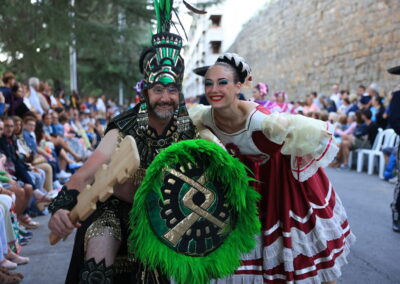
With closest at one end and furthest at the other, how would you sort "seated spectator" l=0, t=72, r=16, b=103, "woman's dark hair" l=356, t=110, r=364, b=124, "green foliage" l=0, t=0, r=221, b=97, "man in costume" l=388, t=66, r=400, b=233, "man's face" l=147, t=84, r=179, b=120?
1. "man's face" l=147, t=84, r=179, b=120
2. "man in costume" l=388, t=66, r=400, b=233
3. "green foliage" l=0, t=0, r=221, b=97
4. "seated spectator" l=0, t=72, r=16, b=103
5. "woman's dark hair" l=356, t=110, r=364, b=124

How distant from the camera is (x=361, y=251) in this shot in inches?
182

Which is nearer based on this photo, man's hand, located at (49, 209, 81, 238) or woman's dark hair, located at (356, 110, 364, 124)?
man's hand, located at (49, 209, 81, 238)

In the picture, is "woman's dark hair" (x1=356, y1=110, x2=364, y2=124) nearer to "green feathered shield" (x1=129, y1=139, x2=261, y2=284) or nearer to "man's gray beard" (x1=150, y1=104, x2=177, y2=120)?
"man's gray beard" (x1=150, y1=104, x2=177, y2=120)

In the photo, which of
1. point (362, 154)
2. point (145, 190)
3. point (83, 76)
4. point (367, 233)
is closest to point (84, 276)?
point (145, 190)

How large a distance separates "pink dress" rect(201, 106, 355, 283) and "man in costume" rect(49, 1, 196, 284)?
0.50 m

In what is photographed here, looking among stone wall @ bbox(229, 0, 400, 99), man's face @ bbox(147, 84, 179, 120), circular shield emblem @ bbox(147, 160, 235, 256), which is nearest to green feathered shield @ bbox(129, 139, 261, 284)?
circular shield emblem @ bbox(147, 160, 235, 256)

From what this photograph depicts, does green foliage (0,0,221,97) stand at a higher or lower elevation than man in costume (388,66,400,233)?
higher

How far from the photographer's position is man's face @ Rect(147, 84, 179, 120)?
2527 mm

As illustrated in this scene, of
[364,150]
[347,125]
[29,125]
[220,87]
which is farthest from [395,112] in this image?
[347,125]

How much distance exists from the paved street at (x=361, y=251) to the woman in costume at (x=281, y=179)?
1.20m

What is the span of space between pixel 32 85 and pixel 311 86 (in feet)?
38.1

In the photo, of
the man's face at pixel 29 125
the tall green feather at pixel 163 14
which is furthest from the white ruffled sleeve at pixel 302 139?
the man's face at pixel 29 125

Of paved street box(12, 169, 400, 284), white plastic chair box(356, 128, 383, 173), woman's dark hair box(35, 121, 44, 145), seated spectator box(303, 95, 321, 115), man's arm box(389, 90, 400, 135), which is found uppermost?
man's arm box(389, 90, 400, 135)

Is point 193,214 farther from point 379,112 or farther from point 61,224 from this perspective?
point 379,112
